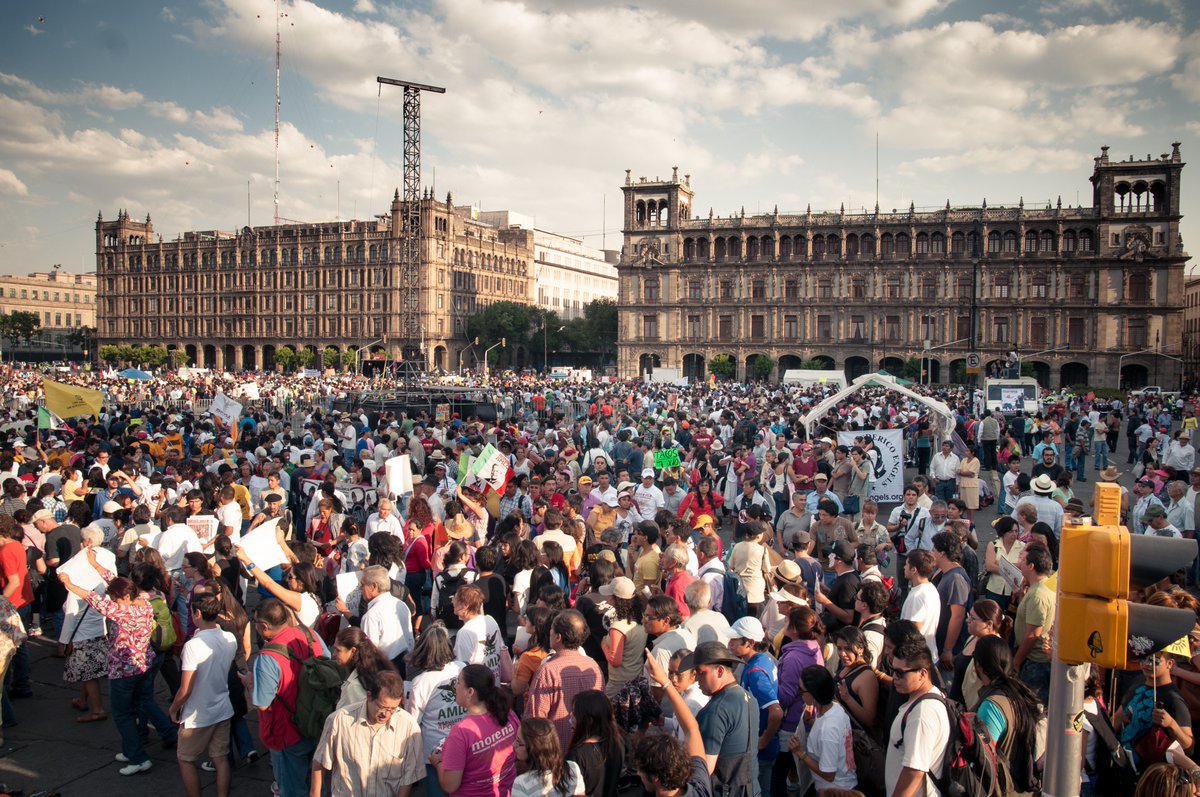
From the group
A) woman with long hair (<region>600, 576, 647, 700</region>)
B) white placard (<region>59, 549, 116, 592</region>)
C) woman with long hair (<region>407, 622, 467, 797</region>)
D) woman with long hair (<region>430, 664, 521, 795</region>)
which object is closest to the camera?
woman with long hair (<region>430, 664, 521, 795</region>)

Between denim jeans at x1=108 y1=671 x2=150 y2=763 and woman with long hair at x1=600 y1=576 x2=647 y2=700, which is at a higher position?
woman with long hair at x1=600 y1=576 x2=647 y2=700

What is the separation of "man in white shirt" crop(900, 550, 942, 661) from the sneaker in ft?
19.5

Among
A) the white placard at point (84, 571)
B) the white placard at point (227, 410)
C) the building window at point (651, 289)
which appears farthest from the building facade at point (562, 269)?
the white placard at point (84, 571)

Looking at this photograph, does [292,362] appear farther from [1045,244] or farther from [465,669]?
[465,669]

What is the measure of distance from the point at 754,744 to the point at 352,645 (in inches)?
99.3

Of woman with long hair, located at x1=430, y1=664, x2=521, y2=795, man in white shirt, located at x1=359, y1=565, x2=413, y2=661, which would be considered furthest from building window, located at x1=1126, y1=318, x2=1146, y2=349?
woman with long hair, located at x1=430, y1=664, x2=521, y2=795

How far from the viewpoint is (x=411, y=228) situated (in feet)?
244

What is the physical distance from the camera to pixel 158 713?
254 inches

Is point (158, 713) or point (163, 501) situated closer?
point (158, 713)

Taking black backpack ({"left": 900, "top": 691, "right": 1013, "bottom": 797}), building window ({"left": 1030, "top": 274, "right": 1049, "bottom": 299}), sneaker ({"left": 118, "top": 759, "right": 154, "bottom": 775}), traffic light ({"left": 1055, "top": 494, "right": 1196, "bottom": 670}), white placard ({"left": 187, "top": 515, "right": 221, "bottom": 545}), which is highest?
building window ({"left": 1030, "top": 274, "right": 1049, "bottom": 299})

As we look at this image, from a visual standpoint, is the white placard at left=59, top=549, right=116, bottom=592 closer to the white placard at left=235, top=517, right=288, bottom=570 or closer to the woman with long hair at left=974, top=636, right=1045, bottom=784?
the white placard at left=235, top=517, right=288, bottom=570

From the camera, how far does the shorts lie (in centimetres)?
552

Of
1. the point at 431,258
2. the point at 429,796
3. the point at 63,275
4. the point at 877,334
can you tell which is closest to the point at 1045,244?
the point at 877,334

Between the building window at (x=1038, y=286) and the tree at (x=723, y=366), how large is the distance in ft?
75.9
